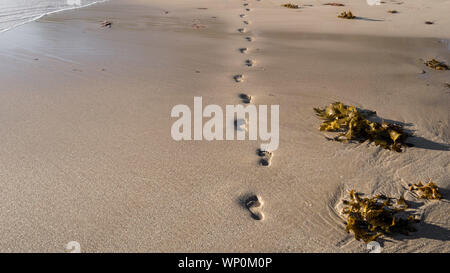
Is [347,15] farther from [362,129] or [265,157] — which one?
[265,157]

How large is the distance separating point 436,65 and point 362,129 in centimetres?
228

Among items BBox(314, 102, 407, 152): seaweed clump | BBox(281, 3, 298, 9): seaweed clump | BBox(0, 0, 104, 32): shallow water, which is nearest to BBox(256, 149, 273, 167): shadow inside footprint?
BBox(314, 102, 407, 152): seaweed clump

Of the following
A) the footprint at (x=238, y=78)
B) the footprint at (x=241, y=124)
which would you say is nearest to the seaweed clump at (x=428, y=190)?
the footprint at (x=241, y=124)

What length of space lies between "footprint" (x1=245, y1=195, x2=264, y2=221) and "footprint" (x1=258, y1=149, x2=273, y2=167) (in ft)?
1.21

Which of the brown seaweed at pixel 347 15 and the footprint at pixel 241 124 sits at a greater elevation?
the brown seaweed at pixel 347 15

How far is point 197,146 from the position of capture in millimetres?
2654

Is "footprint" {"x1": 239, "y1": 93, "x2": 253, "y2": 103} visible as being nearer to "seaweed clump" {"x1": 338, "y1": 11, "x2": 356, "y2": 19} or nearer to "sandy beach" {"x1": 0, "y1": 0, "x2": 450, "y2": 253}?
"sandy beach" {"x1": 0, "y1": 0, "x2": 450, "y2": 253}

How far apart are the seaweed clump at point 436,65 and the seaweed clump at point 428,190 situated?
8.69 ft

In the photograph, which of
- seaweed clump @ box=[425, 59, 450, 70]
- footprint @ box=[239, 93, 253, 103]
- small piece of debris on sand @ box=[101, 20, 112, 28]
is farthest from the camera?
small piece of debris on sand @ box=[101, 20, 112, 28]

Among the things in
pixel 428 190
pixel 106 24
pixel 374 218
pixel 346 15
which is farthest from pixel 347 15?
pixel 374 218

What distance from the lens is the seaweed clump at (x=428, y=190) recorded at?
2129 mm

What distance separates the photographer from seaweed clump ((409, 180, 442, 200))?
2.13m

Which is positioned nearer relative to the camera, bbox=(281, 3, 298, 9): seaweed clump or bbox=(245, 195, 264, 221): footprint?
bbox=(245, 195, 264, 221): footprint

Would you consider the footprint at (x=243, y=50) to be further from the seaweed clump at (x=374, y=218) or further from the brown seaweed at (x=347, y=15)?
the seaweed clump at (x=374, y=218)
